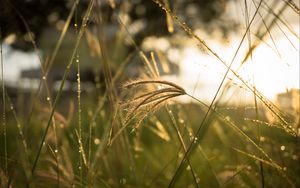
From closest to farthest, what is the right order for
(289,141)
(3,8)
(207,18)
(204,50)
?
1. (204,50)
2. (289,141)
3. (3,8)
4. (207,18)

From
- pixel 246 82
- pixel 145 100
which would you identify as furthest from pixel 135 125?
pixel 246 82

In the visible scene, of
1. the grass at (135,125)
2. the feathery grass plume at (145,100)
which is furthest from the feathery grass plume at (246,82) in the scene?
the feathery grass plume at (145,100)

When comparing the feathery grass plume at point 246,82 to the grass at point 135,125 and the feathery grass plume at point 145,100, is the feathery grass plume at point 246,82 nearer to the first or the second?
the grass at point 135,125

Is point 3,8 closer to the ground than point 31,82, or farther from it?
farther from it

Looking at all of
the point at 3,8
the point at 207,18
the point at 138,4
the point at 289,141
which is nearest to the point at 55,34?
the point at 138,4

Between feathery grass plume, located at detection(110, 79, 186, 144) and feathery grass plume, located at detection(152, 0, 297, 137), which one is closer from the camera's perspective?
feathery grass plume, located at detection(110, 79, 186, 144)

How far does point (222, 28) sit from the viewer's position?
41.8 ft

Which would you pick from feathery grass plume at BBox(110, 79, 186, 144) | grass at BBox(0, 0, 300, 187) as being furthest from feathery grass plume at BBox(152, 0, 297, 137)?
feathery grass plume at BBox(110, 79, 186, 144)

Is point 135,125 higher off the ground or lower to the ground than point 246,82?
lower

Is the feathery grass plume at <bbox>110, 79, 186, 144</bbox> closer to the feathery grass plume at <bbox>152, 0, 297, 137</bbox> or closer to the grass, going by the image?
the grass

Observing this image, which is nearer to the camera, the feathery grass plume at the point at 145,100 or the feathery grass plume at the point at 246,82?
the feathery grass plume at the point at 145,100

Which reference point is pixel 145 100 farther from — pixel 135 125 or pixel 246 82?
pixel 246 82

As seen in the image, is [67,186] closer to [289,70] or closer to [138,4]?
[289,70]

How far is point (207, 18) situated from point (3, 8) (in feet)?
33.4
